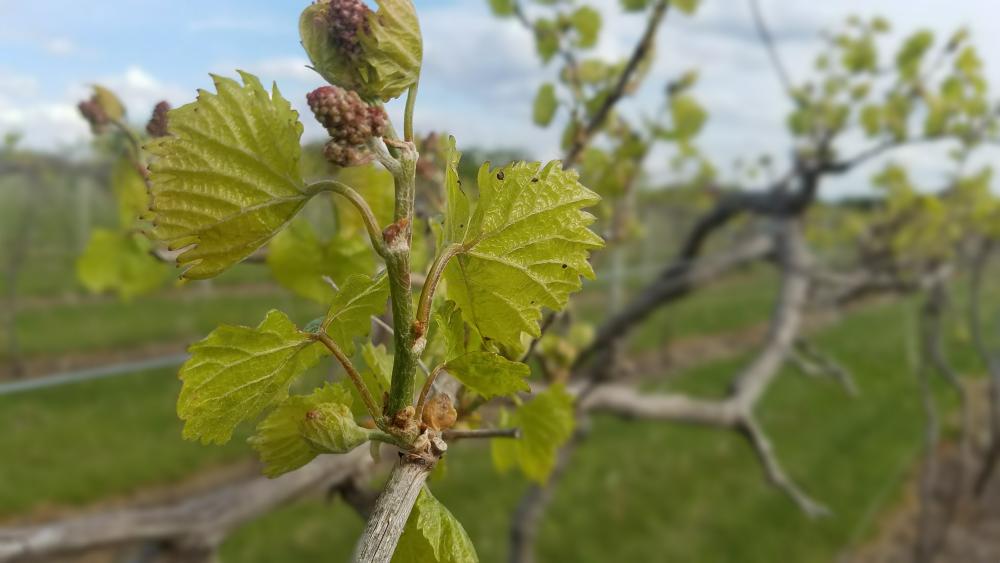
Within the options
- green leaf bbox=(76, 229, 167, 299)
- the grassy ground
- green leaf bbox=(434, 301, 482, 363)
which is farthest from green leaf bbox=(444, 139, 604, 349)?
the grassy ground

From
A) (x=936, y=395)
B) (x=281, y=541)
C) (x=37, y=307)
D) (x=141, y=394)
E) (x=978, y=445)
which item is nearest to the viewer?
(x=281, y=541)

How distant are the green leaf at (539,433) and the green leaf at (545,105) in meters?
0.79

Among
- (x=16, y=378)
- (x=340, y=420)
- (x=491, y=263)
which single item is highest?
(x=491, y=263)

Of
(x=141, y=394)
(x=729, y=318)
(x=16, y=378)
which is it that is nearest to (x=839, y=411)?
(x=729, y=318)

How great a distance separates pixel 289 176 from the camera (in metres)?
0.54

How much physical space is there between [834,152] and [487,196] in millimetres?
4063

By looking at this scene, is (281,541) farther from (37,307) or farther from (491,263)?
(37,307)

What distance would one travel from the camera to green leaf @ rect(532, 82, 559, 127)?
1577 millimetres

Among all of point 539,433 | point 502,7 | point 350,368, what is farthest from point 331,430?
point 502,7

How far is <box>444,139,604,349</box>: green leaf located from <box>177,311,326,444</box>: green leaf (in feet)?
0.45

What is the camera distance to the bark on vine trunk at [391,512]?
1.59 feet

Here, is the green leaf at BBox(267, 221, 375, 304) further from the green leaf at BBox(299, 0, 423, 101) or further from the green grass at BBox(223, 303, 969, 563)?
the green grass at BBox(223, 303, 969, 563)

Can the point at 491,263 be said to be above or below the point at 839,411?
above

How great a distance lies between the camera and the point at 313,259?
3.58ft
